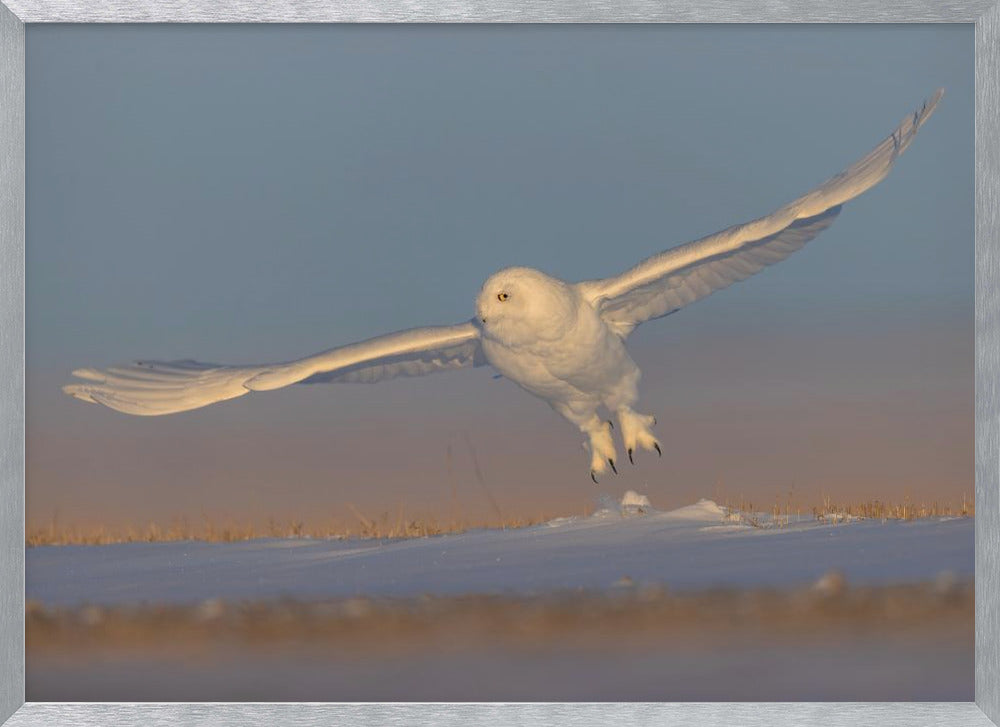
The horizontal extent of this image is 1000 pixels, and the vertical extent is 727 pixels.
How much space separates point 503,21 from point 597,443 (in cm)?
78

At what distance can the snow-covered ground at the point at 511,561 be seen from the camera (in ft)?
7.27

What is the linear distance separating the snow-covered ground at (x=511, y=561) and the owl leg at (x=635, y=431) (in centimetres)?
10

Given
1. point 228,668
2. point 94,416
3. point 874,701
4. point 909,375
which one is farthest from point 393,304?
point 874,701

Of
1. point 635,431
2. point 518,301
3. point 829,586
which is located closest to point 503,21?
point 518,301

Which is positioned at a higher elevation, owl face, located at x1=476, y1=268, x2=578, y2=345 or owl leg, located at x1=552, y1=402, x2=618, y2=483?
owl face, located at x1=476, y1=268, x2=578, y2=345

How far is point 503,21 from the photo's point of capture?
2.19 m

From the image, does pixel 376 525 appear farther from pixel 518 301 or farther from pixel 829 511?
Result: pixel 829 511

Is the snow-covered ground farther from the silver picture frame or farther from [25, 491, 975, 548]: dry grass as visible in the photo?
the silver picture frame

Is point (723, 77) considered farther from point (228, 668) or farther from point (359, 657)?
point (228, 668)

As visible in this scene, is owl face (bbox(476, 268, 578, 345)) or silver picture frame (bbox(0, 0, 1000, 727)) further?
owl face (bbox(476, 268, 578, 345))

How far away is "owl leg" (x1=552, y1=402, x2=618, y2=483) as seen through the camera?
7.25ft

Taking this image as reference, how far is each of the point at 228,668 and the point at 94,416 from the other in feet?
1.71

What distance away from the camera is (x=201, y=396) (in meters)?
Answer: 2.21

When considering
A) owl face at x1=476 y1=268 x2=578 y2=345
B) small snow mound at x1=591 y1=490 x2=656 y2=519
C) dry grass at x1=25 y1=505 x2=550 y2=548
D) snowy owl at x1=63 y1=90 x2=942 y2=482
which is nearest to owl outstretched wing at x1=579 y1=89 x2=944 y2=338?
snowy owl at x1=63 y1=90 x2=942 y2=482
